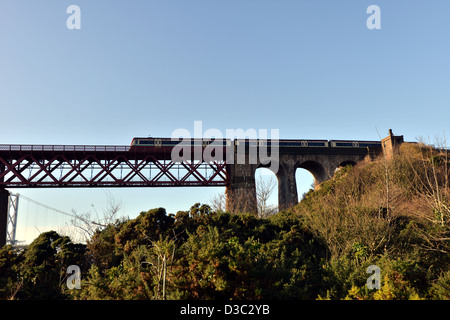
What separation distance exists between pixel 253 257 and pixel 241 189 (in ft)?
93.0

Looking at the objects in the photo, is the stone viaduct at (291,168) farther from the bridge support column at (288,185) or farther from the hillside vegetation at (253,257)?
the hillside vegetation at (253,257)

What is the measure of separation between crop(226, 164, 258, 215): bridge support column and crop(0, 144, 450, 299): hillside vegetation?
669 inches

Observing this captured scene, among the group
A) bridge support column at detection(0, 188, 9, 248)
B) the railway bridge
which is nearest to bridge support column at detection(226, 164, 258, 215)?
the railway bridge

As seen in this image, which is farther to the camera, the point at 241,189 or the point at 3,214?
the point at 241,189

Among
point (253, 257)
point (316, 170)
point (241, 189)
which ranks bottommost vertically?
point (253, 257)

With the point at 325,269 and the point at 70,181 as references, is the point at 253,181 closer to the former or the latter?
the point at 70,181

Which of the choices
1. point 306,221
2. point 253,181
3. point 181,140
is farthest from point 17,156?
point 306,221

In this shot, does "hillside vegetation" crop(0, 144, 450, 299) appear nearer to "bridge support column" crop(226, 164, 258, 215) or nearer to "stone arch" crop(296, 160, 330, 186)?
"bridge support column" crop(226, 164, 258, 215)

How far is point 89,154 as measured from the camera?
36594 mm

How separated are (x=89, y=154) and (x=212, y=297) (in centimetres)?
3163

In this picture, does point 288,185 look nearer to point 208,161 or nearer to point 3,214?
point 208,161

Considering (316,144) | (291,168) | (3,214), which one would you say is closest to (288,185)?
(291,168)

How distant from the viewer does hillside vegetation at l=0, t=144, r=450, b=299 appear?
10.1 m

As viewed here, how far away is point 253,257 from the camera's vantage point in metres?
10.8
